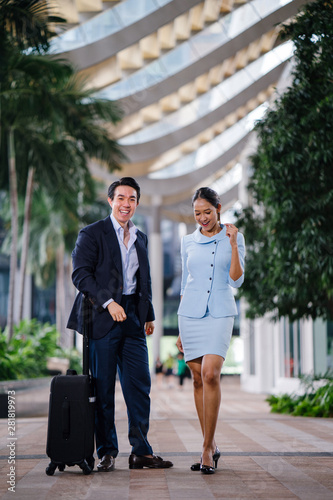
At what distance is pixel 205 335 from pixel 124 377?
0.57 metres

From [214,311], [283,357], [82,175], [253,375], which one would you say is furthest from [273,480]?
[253,375]

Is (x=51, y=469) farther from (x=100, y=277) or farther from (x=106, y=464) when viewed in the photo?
(x=100, y=277)

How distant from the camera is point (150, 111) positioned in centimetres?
2903

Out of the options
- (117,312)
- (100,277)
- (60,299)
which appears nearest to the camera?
(117,312)

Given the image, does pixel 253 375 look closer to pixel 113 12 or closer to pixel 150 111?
pixel 150 111

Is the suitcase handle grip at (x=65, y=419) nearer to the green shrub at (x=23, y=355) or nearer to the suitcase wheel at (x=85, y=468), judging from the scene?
the suitcase wheel at (x=85, y=468)

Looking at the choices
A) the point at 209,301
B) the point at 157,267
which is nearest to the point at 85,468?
the point at 209,301

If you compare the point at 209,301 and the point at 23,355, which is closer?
the point at 209,301

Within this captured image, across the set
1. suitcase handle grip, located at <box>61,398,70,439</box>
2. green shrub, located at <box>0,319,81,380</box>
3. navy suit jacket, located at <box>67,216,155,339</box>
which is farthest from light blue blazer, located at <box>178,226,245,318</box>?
green shrub, located at <box>0,319,81,380</box>

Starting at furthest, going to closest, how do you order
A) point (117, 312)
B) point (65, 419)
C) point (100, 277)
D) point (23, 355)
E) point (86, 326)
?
point (23, 355) < point (100, 277) < point (86, 326) < point (117, 312) < point (65, 419)

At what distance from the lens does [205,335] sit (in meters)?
4.45

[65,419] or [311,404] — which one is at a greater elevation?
[65,419]

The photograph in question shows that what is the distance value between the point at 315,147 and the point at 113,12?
11.8 metres

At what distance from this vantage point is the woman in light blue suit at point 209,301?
14.4ft
